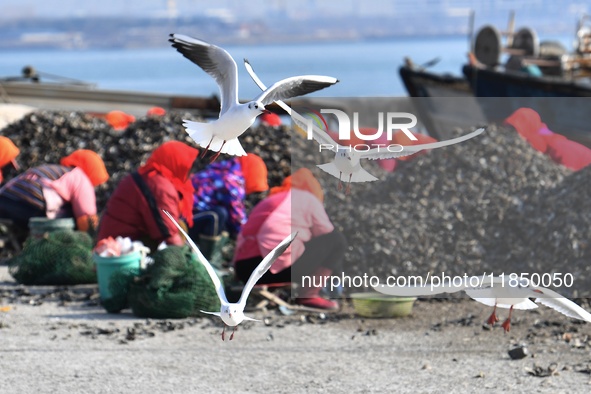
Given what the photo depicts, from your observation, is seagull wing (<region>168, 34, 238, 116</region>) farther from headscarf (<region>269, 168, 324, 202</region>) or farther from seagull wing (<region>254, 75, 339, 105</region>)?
headscarf (<region>269, 168, 324, 202</region>)

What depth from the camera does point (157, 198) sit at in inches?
344

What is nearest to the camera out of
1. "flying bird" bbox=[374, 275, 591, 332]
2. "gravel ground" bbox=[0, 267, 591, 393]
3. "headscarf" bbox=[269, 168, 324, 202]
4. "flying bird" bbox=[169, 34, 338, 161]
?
"flying bird" bbox=[169, 34, 338, 161]

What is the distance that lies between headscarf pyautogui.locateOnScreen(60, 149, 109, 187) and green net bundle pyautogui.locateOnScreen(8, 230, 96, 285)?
53.2 inches

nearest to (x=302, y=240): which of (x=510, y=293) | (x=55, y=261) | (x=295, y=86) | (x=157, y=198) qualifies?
(x=157, y=198)

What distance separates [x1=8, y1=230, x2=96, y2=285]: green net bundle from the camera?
9.38m

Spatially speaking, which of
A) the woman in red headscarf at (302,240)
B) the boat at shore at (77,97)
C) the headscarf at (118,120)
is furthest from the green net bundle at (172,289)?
the boat at shore at (77,97)

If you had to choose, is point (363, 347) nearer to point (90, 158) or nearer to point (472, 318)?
point (472, 318)

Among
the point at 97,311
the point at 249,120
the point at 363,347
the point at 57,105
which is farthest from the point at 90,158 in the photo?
the point at 57,105

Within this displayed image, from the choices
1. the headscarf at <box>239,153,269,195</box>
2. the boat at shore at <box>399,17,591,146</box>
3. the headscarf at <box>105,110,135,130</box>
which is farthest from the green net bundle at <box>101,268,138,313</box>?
the boat at shore at <box>399,17,591,146</box>

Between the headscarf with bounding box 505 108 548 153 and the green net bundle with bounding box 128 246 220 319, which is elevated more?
the headscarf with bounding box 505 108 548 153

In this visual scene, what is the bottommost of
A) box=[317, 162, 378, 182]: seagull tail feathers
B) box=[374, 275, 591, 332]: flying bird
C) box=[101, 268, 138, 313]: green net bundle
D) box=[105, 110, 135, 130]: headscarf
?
box=[101, 268, 138, 313]: green net bundle

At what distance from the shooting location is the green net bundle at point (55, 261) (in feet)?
30.8

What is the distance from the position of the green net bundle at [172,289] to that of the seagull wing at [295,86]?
3967mm

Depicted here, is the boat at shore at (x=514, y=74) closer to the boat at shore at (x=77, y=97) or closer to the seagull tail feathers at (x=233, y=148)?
the boat at shore at (x=77, y=97)
